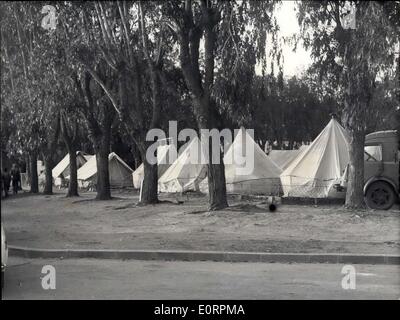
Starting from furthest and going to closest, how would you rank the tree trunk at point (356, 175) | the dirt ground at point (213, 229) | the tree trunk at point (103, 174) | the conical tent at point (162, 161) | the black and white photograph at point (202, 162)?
the conical tent at point (162, 161)
the tree trunk at point (103, 174)
the tree trunk at point (356, 175)
the dirt ground at point (213, 229)
the black and white photograph at point (202, 162)

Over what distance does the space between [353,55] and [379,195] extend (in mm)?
5303

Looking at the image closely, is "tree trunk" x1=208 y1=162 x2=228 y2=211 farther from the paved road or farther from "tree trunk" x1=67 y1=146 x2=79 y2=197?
"tree trunk" x1=67 y1=146 x2=79 y2=197

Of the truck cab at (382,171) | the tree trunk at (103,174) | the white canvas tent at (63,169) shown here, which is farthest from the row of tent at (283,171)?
the white canvas tent at (63,169)

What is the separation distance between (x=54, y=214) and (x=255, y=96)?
739cm

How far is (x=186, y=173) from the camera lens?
31.6 meters

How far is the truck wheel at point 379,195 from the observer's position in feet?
65.2

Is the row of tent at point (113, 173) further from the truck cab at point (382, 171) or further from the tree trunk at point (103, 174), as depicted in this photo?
the truck cab at point (382, 171)

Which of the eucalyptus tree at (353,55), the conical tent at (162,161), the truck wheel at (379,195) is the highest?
the eucalyptus tree at (353,55)

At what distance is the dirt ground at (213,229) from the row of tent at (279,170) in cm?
519

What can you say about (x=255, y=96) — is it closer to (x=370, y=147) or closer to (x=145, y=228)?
(x=370, y=147)

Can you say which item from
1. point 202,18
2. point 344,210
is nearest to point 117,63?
point 202,18

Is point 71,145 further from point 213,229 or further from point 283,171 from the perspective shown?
point 213,229

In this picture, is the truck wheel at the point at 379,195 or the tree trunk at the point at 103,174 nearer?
the truck wheel at the point at 379,195

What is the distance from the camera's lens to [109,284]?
905cm
